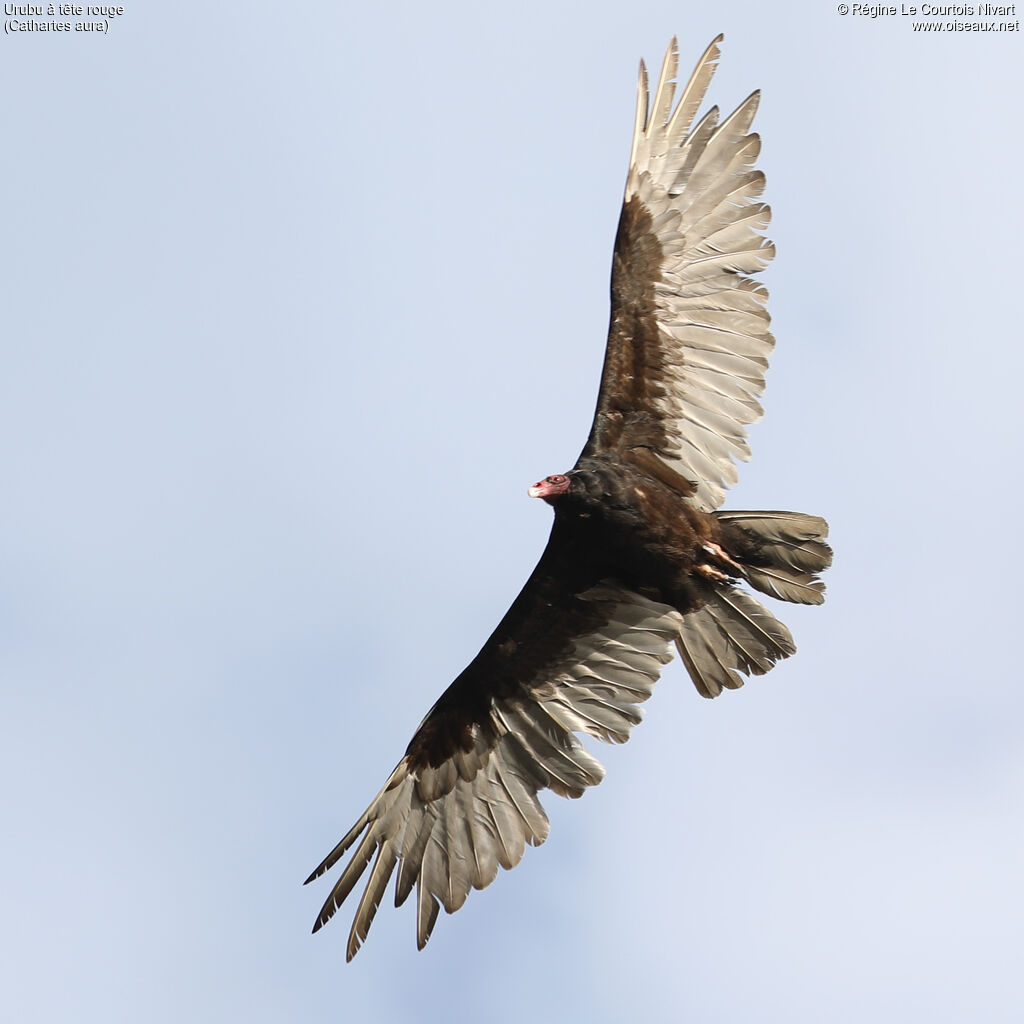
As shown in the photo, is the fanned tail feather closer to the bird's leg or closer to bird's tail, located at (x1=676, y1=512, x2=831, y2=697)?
bird's tail, located at (x1=676, y1=512, x2=831, y2=697)

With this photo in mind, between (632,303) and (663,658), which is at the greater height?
(632,303)

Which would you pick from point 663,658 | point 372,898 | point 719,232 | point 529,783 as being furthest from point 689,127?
point 372,898

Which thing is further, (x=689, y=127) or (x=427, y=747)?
(x=427, y=747)

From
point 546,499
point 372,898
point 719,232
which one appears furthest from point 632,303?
point 372,898

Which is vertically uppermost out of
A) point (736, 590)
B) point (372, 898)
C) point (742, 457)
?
point (742, 457)

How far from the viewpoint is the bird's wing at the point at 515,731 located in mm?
9141

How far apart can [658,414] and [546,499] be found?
820 mm

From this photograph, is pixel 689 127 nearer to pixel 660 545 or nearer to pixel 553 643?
pixel 660 545

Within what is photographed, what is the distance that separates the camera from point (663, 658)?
9.30 metres

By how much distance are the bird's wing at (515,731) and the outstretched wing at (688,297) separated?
88cm

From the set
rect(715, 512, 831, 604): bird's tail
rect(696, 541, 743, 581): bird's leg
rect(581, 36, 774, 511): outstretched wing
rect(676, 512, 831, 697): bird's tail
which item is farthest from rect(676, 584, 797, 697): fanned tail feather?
rect(581, 36, 774, 511): outstretched wing

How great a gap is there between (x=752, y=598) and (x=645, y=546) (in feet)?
2.29

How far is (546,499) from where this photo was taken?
340 inches

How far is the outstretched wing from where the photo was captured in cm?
871
